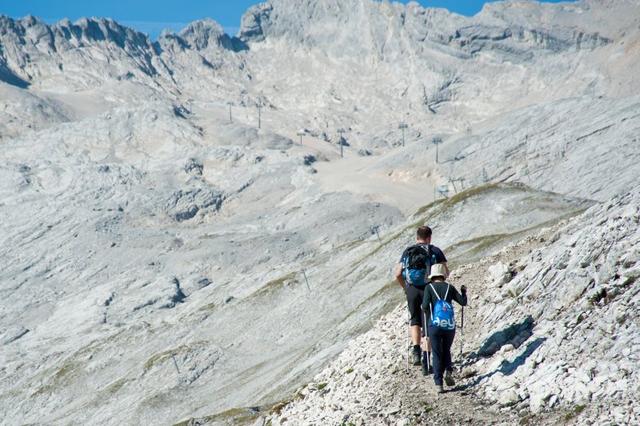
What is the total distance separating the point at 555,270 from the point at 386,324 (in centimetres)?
664

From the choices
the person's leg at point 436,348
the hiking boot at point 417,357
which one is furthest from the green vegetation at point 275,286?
the person's leg at point 436,348

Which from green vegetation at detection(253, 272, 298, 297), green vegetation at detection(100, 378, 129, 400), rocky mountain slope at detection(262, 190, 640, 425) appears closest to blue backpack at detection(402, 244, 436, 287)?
rocky mountain slope at detection(262, 190, 640, 425)

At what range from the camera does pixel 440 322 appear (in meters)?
14.6

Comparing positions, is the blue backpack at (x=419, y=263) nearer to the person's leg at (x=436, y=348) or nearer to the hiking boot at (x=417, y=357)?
the person's leg at (x=436, y=348)

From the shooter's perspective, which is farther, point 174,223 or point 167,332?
point 174,223

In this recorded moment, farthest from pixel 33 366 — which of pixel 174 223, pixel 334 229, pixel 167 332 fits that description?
pixel 174 223

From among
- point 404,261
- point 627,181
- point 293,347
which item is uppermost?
point 627,181

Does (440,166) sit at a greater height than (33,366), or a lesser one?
greater

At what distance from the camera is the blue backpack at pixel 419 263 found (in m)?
A: 15.8

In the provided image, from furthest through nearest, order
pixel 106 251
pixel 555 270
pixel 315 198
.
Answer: pixel 315 198 < pixel 106 251 < pixel 555 270

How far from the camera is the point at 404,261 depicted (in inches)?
635

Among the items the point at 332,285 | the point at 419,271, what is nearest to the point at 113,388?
the point at 332,285

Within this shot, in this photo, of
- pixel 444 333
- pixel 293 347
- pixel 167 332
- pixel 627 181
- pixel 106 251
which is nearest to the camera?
pixel 444 333

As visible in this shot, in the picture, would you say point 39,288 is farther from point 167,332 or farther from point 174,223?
point 167,332
